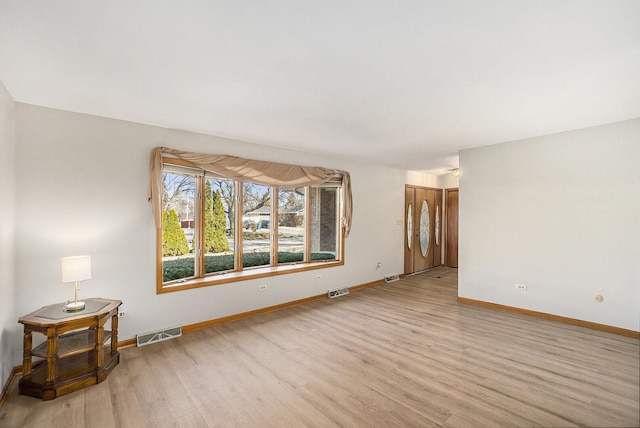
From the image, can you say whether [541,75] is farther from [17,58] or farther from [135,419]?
[135,419]

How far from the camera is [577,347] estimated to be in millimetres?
2902

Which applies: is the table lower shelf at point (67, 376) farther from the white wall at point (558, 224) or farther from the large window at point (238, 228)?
the white wall at point (558, 224)

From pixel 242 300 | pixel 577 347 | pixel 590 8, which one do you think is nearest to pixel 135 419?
pixel 242 300

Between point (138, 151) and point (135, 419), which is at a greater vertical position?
point (138, 151)

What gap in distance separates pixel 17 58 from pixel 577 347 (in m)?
5.28

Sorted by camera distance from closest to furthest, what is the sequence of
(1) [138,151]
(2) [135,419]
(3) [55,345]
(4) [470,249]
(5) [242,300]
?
(2) [135,419], (3) [55,345], (1) [138,151], (5) [242,300], (4) [470,249]

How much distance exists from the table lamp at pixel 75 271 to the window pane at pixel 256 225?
1874 millimetres

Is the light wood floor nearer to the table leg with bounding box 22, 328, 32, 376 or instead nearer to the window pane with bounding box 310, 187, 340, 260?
the table leg with bounding box 22, 328, 32, 376

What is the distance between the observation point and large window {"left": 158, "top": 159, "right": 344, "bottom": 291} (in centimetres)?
349

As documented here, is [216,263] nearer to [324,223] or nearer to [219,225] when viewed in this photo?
[219,225]

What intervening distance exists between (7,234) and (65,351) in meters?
1.06

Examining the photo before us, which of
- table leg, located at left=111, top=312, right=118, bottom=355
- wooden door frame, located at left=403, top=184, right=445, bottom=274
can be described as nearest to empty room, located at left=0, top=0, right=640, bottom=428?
table leg, located at left=111, top=312, right=118, bottom=355

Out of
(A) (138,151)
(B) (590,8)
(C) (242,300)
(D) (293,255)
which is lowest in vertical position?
(C) (242,300)

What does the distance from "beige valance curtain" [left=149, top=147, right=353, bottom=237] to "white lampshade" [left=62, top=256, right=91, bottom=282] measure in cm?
83
